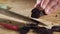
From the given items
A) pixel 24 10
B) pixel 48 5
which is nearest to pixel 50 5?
pixel 48 5

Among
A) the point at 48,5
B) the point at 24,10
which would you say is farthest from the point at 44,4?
the point at 24,10

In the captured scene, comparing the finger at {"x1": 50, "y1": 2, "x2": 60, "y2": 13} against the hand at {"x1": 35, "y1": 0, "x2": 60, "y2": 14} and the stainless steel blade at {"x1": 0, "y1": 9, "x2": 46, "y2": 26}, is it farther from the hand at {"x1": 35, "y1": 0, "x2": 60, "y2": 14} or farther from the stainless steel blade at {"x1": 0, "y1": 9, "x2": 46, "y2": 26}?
the stainless steel blade at {"x1": 0, "y1": 9, "x2": 46, "y2": 26}

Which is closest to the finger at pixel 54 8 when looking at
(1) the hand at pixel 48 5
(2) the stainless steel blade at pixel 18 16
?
(1) the hand at pixel 48 5

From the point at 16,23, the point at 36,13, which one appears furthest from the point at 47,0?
the point at 16,23

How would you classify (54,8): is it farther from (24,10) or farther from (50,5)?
(24,10)

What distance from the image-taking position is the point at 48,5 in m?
1.03

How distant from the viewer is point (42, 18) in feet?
3.40

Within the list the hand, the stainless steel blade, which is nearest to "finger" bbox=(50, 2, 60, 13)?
the hand

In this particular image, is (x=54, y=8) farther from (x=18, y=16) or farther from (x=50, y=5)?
(x=18, y=16)

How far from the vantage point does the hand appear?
101 centimetres

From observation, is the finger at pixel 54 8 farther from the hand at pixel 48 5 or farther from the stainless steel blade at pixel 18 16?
the stainless steel blade at pixel 18 16

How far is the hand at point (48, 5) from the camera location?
3.31 feet

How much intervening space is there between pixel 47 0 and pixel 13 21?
21 cm

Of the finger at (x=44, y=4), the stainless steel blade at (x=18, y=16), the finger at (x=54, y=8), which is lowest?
the stainless steel blade at (x=18, y=16)
